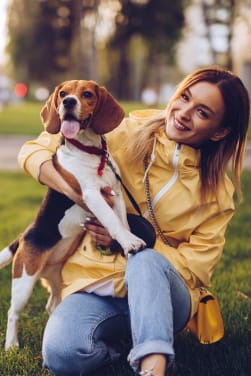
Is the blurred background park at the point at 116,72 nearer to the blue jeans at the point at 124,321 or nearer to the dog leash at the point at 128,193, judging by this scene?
the blue jeans at the point at 124,321

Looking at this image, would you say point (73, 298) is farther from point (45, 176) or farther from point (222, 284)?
point (222, 284)

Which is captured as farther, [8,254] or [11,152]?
[11,152]

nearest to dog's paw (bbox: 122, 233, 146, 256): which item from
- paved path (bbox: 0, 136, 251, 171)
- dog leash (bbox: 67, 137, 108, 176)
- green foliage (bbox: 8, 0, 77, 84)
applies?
dog leash (bbox: 67, 137, 108, 176)

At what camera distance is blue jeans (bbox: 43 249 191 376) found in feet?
8.27

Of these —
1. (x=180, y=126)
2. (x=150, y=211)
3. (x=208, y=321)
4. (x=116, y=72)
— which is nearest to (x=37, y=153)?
(x=150, y=211)

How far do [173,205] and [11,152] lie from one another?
9285mm

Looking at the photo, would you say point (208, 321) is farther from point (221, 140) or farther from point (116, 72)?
point (116, 72)

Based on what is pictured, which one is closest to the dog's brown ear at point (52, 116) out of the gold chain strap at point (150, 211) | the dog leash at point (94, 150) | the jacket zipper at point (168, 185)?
the dog leash at point (94, 150)

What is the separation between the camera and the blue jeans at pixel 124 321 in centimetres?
252

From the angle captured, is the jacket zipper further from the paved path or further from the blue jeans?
the paved path

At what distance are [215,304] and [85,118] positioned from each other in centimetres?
113

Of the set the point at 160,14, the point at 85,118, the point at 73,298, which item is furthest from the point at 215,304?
the point at 160,14

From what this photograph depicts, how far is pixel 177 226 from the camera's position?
10.2 ft

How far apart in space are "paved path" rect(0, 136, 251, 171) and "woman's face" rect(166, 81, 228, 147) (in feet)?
22.1
